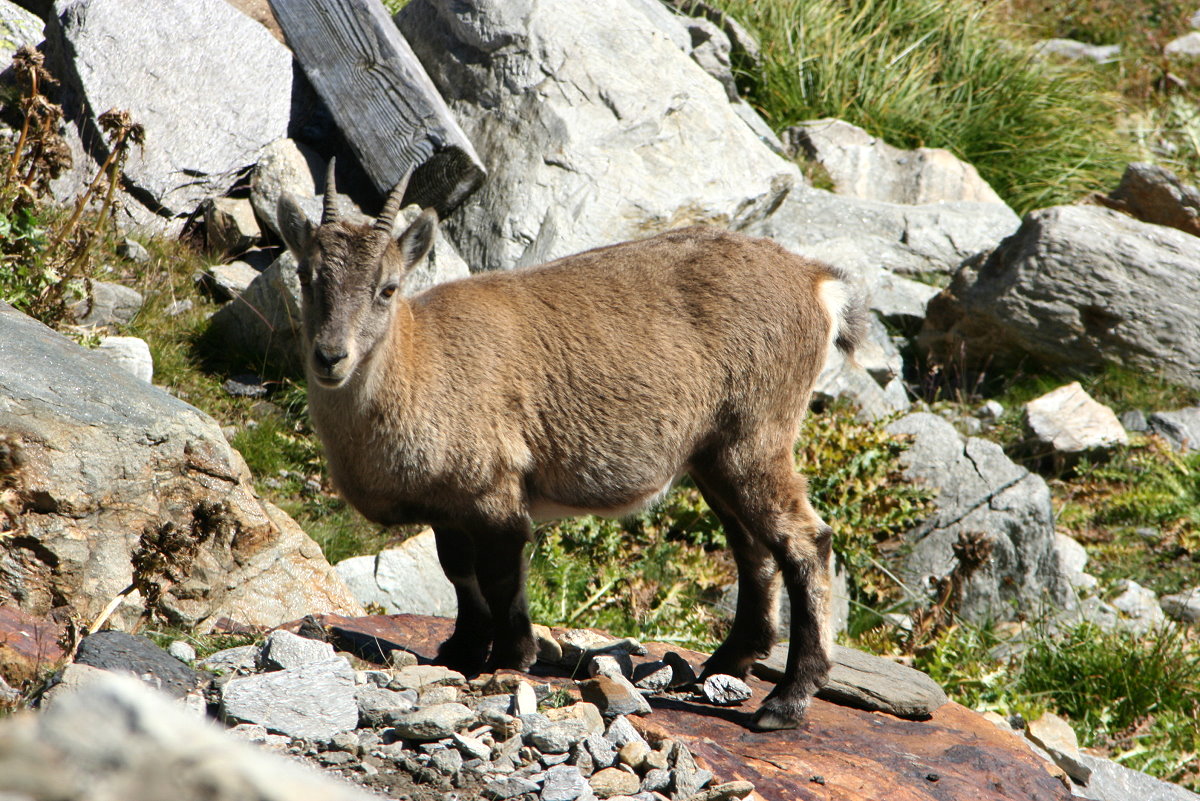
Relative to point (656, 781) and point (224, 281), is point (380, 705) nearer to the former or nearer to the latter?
point (656, 781)

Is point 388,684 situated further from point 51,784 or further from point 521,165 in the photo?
point 521,165

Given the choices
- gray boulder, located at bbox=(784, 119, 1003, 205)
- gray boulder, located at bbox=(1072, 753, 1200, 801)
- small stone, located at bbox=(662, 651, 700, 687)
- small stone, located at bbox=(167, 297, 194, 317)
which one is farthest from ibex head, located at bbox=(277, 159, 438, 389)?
gray boulder, located at bbox=(784, 119, 1003, 205)

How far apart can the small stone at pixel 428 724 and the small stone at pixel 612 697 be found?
74 cm

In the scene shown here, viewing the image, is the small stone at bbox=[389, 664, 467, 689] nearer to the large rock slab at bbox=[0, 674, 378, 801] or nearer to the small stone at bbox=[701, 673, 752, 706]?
the small stone at bbox=[701, 673, 752, 706]

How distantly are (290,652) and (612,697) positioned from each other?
1.22 metres

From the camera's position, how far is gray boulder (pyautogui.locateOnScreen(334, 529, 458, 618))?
6.39m

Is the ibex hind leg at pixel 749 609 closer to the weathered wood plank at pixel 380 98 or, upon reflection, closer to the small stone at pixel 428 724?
the small stone at pixel 428 724

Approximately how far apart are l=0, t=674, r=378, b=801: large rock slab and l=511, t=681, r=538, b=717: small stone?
109 inches

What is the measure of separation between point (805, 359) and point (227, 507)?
2693mm

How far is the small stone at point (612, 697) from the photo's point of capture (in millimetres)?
4289

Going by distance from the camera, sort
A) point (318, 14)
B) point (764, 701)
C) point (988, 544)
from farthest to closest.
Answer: point (318, 14)
point (988, 544)
point (764, 701)

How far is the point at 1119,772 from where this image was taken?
550cm

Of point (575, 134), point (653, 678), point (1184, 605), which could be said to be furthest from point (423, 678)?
point (1184, 605)

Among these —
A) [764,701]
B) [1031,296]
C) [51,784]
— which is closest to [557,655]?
[764,701]
